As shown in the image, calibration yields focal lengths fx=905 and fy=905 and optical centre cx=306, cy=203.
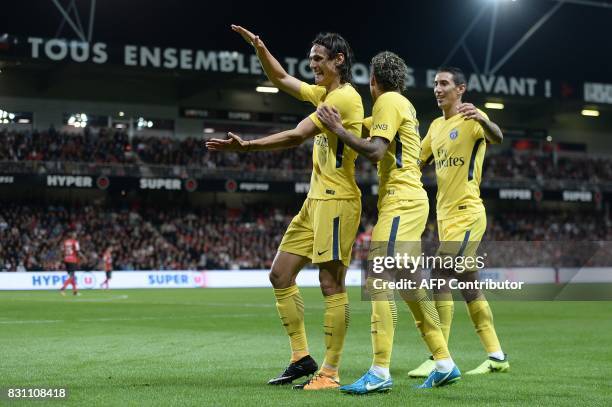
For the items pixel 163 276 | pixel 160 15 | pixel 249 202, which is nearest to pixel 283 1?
pixel 160 15

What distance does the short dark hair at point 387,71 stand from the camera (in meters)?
7.04

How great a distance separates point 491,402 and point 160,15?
35.7 m

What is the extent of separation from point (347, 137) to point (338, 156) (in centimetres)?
72

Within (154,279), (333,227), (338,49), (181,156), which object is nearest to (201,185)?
(181,156)

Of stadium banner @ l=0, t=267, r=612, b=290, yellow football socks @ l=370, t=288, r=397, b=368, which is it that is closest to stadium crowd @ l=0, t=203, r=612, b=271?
stadium banner @ l=0, t=267, r=612, b=290

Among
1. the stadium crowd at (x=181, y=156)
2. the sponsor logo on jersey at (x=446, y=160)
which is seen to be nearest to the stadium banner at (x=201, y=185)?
the stadium crowd at (x=181, y=156)

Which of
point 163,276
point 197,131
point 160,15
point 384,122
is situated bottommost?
point 163,276

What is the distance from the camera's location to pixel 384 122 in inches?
266

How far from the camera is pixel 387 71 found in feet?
23.1

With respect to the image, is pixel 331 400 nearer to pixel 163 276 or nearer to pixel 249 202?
pixel 163 276

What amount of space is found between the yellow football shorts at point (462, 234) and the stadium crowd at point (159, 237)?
26151 millimetres

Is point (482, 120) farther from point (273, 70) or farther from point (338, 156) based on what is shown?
point (273, 70)

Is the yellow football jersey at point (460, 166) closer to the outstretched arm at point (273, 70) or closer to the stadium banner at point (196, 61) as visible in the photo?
the outstretched arm at point (273, 70)

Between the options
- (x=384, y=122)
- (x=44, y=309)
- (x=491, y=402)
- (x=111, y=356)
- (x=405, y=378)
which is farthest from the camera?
(x=44, y=309)
